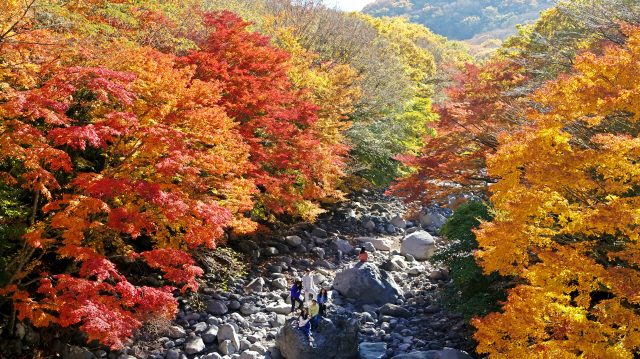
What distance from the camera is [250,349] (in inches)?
426

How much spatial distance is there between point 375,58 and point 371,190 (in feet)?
34.6

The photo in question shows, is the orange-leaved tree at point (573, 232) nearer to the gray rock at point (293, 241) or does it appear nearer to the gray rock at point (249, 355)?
the gray rock at point (249, 355)

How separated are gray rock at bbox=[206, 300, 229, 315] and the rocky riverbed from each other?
0.09 ft

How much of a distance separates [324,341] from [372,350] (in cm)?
191

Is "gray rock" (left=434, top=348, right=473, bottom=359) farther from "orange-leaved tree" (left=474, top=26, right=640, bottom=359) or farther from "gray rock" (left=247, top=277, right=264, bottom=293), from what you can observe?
"gray rock" (left=247, top=277, right=264, bottom=293)

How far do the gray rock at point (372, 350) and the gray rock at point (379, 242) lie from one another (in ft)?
27.3

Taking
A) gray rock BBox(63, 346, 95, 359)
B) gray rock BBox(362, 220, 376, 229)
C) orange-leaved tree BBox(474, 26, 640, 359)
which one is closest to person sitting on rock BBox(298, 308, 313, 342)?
orange-leaved tree BBox(474, 26, 640, 359)

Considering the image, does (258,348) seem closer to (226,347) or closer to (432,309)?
(226,347)

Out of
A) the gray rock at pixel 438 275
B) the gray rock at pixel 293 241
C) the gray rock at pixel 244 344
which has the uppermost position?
the gray rock at pixel 293 241

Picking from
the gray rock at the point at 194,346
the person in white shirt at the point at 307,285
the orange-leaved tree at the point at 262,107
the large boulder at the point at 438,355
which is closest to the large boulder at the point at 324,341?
the large boulder at the point at 438,355

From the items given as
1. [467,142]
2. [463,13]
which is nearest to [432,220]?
[467,142]

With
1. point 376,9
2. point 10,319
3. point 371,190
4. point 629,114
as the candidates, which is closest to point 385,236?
point 371,190

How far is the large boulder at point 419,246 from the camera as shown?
19.1 meters

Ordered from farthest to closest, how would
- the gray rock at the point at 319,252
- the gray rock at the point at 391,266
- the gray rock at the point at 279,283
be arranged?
the gray rock at the point at 319,252
the gray rock at the point at 391,266
the gray rock at the point at 279,283
